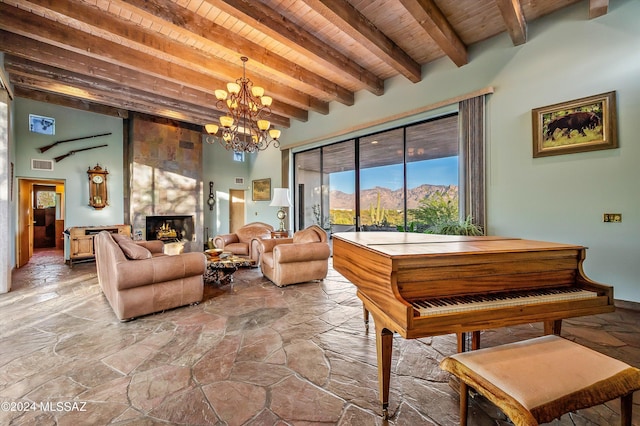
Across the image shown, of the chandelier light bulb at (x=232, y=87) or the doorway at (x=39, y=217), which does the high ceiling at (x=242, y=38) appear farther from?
the doorway at (x=39, y=217)

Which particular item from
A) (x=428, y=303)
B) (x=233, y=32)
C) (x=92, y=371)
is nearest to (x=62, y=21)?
(x=233, y=32)

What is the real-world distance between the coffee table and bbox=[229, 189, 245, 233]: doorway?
406cm

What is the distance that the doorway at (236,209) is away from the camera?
8.39m

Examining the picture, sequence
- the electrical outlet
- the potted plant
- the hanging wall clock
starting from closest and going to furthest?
the electrical outlet, the potted plant, the hanging wall clock

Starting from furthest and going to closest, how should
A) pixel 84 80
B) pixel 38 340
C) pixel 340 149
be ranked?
pixel 340 149
pixel 84 80
pixel 38 340

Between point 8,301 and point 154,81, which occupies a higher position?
point 154,81

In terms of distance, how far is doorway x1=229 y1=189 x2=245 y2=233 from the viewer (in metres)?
8.39

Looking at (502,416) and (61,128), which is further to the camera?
(61,128)

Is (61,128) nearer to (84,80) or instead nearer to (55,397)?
(84,80)

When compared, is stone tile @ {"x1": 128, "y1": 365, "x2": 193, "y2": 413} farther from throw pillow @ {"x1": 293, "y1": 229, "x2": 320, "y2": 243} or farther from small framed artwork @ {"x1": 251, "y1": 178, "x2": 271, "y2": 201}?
small framed artwork @ {"x1": 251, "y1": 178, "x2": 271, "y2": 201}

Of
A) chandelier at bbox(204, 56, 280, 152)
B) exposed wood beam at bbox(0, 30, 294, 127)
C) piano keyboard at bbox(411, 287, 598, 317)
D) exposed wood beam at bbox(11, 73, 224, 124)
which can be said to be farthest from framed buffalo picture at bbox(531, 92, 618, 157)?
exposed wood beam at bbox(11, 73, 224, 124)

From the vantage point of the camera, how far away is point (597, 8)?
2803mm

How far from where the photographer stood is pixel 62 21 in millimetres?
3158

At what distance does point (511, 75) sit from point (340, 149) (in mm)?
3356
